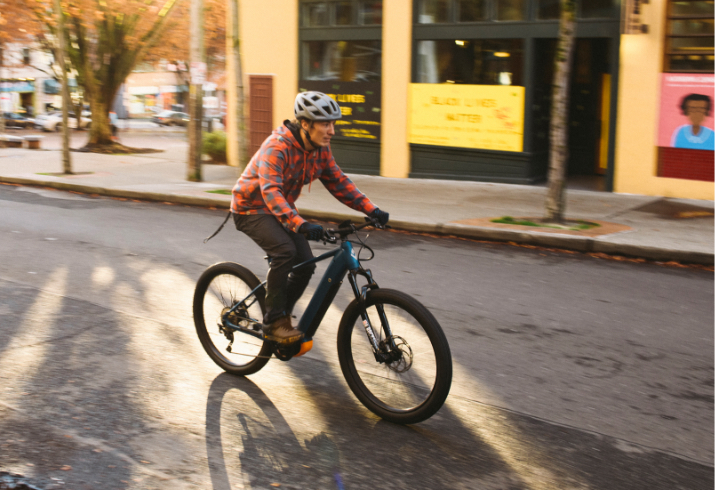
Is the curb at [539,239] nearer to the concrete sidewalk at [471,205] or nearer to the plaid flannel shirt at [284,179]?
the concrete sidewalk at [471,205]

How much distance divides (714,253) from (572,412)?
5.35m

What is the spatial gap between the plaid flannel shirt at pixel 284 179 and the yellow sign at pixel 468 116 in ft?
36.2

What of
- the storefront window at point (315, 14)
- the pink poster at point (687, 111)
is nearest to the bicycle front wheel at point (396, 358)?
the pink poster at point (687, 111)

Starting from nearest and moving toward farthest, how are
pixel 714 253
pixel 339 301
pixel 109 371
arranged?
pixel 109 371
pixel 339 301
pixel 714 253

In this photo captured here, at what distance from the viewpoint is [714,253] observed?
8.65 meters

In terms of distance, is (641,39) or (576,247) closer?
(576,247)

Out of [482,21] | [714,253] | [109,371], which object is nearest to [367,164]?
[482,21]

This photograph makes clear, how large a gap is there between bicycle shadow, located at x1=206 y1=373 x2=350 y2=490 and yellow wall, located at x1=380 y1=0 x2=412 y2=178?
41.9 feet

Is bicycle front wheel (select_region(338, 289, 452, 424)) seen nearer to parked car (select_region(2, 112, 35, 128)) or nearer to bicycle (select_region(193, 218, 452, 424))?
bicycle (select_region(193, 218, 452, 424))

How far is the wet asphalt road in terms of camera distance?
3492 mm

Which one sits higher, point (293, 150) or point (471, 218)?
point (293, 150)

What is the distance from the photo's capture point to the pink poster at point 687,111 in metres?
12.8

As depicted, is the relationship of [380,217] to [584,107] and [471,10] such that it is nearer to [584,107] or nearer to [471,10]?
[471,10]

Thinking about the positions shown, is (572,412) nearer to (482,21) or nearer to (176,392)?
(176,392)
